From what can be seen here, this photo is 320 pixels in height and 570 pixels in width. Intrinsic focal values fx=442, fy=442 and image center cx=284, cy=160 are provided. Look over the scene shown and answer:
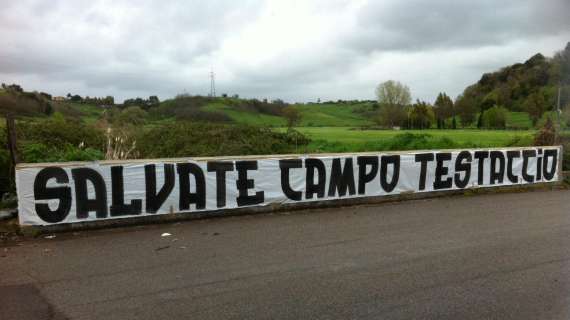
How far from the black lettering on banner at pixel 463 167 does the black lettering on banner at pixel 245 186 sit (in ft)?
18.7

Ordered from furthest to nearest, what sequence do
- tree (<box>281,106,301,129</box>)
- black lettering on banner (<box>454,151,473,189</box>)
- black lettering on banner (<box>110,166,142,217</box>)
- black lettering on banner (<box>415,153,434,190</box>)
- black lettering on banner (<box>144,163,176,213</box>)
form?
tree (<box>281,106,301,129</box>) → black lettering on banner (<box>454,151,473,189</box>) → black lettering on banner (<box>415,153,434,190</box>) → black lettering on banner (<box>144,163,176,213</box>) → black lettering on banner (<box>110,166,142,217</box>)

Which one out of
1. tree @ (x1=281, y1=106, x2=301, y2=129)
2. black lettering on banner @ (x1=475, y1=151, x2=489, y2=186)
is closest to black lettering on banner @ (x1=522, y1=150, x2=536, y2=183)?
black lettering on banner @ (x1=475, y1=151, x2=489, y2=186)

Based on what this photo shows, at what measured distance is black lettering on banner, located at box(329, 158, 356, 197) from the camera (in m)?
10.1

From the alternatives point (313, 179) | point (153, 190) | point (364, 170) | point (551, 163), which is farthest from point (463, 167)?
point (153, 190)

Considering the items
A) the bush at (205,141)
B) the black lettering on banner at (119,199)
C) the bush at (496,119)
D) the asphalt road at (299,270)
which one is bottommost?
the asphalt road at (299,270)

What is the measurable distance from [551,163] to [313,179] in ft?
28.0

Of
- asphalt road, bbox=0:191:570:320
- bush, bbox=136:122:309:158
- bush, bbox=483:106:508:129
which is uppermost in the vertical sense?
bush, bbox=483:106:508:129

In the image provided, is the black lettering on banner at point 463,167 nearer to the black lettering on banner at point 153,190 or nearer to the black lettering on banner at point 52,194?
the black lettering on banner at point 153,190

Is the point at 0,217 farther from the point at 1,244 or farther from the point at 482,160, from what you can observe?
the point at 482,160

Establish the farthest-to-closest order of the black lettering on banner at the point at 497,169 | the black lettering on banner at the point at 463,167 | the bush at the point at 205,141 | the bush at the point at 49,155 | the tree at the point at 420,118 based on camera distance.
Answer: the tree at the point at 420,118 → the bush at the point at 205,141 → the black lettering on banner at the point at 497,169 → the black lettering on banner at the point at 463,167 → the bush at the point at 49,155

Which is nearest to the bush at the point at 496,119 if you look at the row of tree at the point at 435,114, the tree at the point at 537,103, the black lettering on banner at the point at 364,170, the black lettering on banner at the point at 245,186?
the row of tree at the point at 435,114

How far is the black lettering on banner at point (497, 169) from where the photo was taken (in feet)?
40.7

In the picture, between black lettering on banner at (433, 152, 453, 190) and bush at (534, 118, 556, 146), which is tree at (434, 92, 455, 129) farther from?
black lettering on banner at (433, 152, 453, 190)

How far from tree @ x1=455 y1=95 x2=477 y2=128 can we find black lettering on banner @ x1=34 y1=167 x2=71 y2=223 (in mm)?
65224
